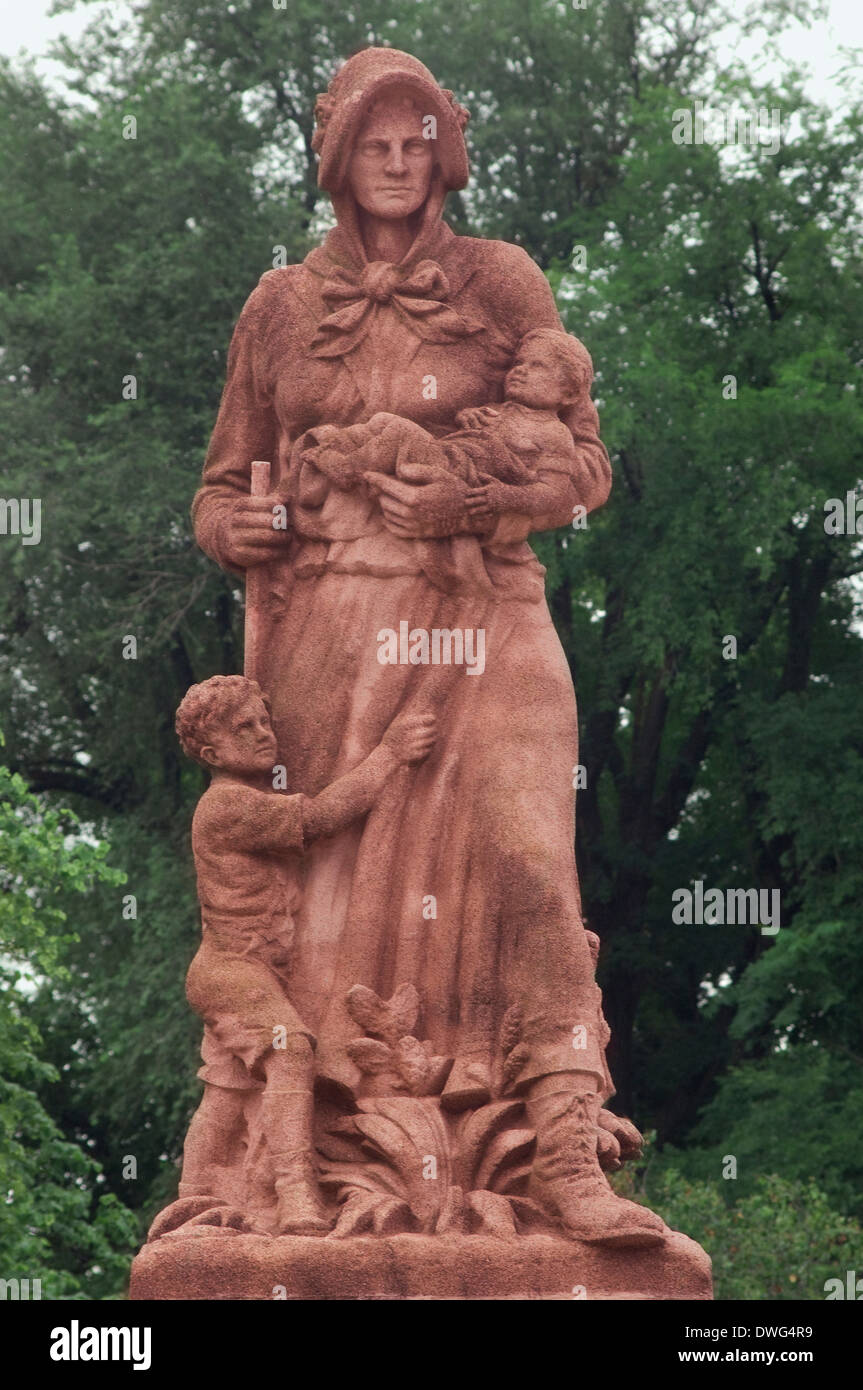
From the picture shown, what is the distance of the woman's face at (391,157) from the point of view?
1019 centimetres

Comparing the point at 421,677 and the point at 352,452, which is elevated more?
the point at 352,452

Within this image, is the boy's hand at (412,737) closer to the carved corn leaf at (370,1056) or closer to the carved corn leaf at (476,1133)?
the carved corn leaf at (370,1056)

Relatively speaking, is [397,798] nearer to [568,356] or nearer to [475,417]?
[475,417]

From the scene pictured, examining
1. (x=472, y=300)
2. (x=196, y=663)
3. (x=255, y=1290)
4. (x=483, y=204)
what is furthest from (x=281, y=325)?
(x=483, y=204)

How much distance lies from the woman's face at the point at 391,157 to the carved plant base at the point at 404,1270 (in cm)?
354

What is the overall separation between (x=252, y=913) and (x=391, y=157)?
2640mm

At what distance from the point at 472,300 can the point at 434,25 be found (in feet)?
60.6

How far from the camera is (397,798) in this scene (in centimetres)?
966

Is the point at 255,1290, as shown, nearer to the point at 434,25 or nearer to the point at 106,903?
the point at 106,903

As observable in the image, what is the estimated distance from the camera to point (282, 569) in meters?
10.1

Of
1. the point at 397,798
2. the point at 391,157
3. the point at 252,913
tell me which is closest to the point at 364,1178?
the point at 252,913

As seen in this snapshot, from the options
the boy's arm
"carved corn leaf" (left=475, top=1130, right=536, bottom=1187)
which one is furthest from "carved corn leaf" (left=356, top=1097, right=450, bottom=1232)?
the boy's arm

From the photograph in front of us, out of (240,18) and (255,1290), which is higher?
(240,18)
